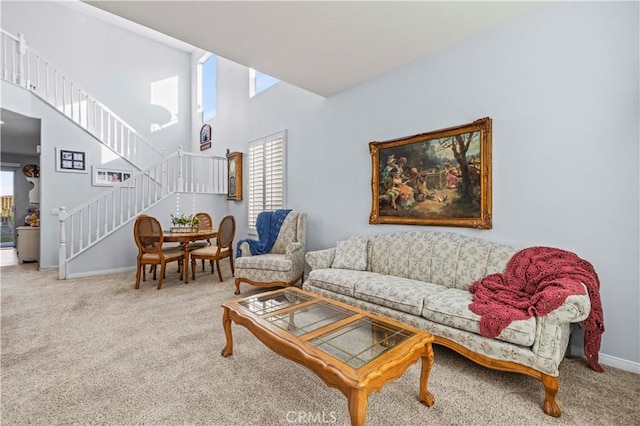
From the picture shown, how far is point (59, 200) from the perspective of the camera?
5.57 metres

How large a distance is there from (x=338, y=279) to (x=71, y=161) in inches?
236

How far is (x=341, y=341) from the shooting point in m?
1.69

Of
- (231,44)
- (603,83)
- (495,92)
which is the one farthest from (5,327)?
(603,83)

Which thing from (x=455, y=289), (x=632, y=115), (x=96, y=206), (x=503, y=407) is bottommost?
(x=503, y=407)

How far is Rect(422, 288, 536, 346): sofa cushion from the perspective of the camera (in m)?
1.79

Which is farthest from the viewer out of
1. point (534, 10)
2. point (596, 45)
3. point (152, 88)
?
point (152, 88)

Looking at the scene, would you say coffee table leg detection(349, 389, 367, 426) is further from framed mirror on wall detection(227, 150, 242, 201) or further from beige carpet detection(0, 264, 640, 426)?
framed mirror on wall detection(227, 150, 242, 201)

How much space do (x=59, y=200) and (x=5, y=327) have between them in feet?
12.0

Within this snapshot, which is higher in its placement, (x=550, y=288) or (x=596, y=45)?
(x=596, y=45)

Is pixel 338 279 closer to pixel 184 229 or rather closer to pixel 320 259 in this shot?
pixel 320 259

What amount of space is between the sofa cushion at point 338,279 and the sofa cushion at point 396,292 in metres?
0.09

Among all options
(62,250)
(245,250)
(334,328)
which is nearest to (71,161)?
(62,250)

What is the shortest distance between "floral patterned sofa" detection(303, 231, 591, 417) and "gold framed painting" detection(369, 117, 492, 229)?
0.72 feet

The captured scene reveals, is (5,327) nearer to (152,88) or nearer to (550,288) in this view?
(550,288)
